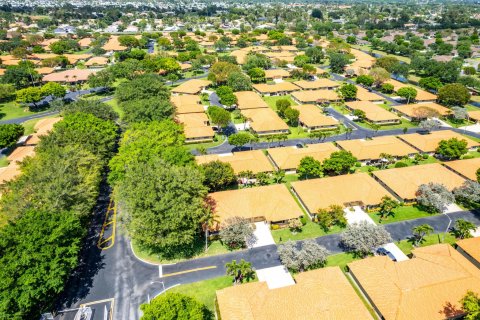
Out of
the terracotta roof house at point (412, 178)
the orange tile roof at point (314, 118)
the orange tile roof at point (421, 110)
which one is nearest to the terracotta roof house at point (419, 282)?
the terracotta roof house at point (412, 178)

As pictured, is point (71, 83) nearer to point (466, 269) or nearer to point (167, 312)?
point (167, 312)

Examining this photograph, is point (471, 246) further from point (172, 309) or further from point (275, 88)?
point (275, 88)

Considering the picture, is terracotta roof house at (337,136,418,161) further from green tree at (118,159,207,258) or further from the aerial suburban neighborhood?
green tree at (118,159,207,258)

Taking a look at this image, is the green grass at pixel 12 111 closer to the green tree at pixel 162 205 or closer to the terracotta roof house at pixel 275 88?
the green tree at pixel 162 205

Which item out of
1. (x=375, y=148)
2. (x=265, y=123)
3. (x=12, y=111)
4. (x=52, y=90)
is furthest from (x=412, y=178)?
(x=12, y=111)

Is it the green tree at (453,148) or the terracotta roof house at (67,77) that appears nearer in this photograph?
the green tree at (453,148)
